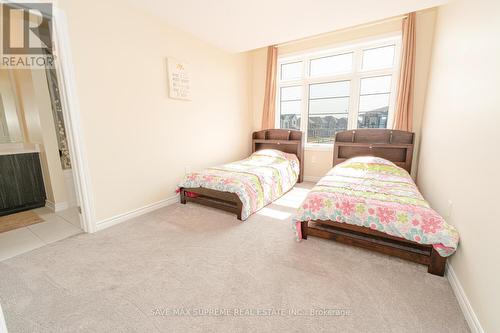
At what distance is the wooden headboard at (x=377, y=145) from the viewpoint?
330 centimetres

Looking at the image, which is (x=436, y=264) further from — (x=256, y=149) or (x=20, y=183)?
(x=20, y=183)

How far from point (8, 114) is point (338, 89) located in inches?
204

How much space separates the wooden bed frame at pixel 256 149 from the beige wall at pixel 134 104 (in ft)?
1.43

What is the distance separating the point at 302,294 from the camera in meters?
1.48

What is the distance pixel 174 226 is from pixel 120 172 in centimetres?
91

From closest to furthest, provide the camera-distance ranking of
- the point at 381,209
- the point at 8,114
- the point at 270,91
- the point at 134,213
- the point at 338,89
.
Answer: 1. the point at 381,209
2. the point at 134,213
3. the point at 8,114
4. the point at 338,89
5. the point at 270,91

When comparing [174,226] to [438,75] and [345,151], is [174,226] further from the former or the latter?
[438,75]

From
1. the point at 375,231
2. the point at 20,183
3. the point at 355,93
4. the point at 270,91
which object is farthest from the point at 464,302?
the point at 20,183

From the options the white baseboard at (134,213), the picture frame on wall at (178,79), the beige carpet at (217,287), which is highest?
the picture frame on wall at (178,79)

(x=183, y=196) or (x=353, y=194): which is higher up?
(x=353, y=194)

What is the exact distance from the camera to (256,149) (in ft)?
15.4

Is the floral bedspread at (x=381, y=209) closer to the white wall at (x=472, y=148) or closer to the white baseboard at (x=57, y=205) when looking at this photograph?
the white wall at (x=472, y=148)

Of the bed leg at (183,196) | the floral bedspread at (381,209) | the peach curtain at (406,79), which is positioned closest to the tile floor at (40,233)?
the bed leg at (183,196)

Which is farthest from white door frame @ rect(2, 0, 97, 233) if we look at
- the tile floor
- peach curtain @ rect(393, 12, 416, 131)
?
peach curtain @ rect(393, 12, 416, 131)
